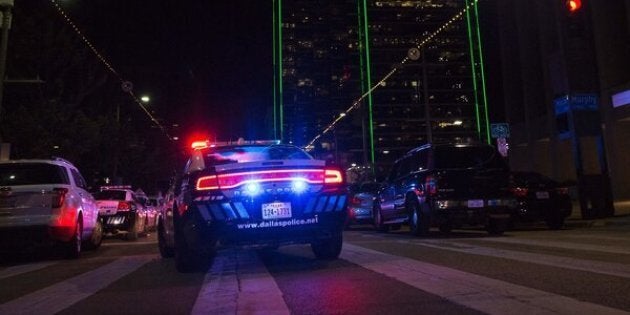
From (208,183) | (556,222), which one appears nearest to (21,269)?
(208,183)

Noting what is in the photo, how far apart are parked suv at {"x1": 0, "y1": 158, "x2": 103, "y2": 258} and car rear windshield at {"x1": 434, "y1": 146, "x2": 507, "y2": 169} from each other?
7.19m

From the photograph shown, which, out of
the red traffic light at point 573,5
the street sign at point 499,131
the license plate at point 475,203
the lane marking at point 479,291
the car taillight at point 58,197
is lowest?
the lane marking at point 479,291

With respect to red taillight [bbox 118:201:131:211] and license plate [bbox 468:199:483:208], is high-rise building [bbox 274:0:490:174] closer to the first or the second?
red taillight [bbox 118:201:131:211]

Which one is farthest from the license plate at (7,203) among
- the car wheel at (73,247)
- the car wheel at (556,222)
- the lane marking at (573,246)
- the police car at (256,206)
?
the car wheel at (556,222)

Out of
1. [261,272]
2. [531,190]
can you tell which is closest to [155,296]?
[261,272]

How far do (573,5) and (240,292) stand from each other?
13.9 metres

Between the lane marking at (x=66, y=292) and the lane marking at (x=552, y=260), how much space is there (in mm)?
4901

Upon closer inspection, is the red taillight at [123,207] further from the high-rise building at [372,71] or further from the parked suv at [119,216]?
the high-rise building at [372,71]

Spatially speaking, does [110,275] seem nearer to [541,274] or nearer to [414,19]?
[541,274]

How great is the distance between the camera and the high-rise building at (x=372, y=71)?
9262cm

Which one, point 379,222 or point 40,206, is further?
point 379,222

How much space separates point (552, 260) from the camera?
7.10 m

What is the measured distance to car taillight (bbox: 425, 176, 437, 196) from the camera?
38.5 feet

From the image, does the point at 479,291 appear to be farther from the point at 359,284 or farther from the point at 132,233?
the point at 132,233
